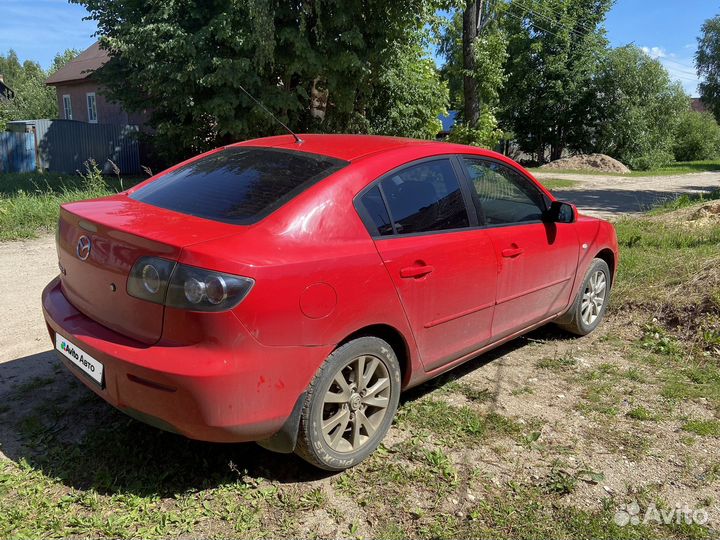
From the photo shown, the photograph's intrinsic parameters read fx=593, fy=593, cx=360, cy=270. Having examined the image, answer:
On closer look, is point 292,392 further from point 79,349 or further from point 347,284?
point 79,349

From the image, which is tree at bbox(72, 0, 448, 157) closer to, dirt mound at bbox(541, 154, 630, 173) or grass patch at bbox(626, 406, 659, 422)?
grass patch at bbox(626, 406, 659, 422)

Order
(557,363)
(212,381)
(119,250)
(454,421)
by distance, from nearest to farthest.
Answer: 1. (212,381)
2. (119,250)
3. (454,421)
4. (557,363)

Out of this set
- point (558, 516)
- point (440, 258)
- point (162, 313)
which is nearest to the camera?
point (162, 313)

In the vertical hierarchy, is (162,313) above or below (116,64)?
below

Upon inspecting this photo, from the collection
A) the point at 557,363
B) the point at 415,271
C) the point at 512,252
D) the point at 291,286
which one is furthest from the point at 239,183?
the point at 557,363

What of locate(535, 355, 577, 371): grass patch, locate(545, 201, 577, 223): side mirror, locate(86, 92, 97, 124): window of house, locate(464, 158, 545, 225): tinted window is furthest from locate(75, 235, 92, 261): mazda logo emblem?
locate(86, 92, 97, 124): window of house

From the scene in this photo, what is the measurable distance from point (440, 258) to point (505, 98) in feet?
121

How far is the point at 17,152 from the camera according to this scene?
22844mm

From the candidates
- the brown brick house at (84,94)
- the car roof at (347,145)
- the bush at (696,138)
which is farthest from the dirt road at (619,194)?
the bush at (696,138)

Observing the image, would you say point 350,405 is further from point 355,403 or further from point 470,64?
point 470,64

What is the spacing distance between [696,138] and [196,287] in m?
52.7

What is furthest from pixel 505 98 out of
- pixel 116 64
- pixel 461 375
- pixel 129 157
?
pixel 461 375

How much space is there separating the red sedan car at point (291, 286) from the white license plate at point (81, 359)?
16 millimetres

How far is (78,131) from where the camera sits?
22.6 meters
